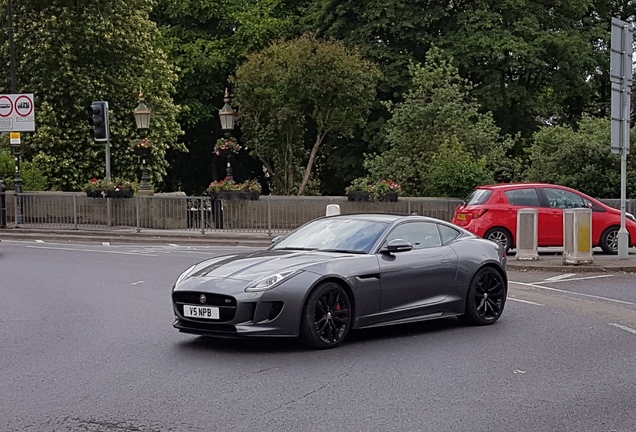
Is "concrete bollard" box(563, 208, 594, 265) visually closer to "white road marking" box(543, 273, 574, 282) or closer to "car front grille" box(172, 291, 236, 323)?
"white road marking" box(543, 273, 574, 282)

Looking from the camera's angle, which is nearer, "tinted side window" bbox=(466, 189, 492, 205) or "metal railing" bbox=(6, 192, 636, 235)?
"tinted side window" bbox=(466, 189, 492, 205)

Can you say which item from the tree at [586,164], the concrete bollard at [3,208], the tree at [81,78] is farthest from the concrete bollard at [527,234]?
the tree at [81,78]

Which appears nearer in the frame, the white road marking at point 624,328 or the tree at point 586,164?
the white road marking at point 624,328

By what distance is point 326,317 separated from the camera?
9.78m

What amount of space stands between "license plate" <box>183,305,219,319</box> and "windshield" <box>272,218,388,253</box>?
1.63 m

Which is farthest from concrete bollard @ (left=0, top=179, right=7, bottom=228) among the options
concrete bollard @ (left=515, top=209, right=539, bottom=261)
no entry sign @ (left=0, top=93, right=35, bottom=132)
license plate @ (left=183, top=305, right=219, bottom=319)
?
license plate @ (left=183, top=305, right=219, bottom=319)

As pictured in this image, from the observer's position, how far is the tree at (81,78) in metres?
38.2

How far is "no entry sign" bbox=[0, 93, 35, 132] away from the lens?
107 ft

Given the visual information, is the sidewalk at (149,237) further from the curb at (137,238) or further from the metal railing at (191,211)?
the metal railing at (191,211)

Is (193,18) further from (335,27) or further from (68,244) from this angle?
(68,244)

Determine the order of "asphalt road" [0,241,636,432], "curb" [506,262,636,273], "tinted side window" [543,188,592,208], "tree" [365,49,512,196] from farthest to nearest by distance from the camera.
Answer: "tree" [365,49,512,196], "tinted side window" [543,188,592,208], "curb" [506,262,636,273], "asphalt road" [0,241,636,432]

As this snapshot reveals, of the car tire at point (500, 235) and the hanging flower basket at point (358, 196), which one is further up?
the hanging flower basket at point (358, 196)

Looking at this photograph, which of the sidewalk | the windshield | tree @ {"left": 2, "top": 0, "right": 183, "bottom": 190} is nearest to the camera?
the windshield

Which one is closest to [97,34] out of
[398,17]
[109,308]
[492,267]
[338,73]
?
[338,73]
